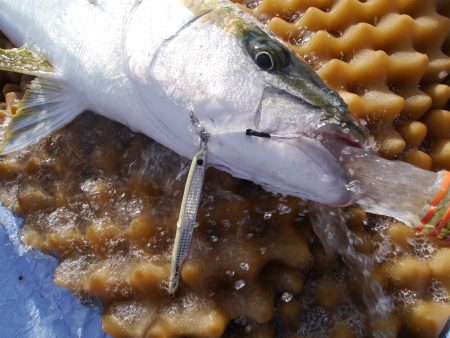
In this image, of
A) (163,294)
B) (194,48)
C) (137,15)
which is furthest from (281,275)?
(137,15)

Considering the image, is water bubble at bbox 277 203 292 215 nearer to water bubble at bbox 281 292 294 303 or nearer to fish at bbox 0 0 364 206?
fish at bbox 0 0 364 206

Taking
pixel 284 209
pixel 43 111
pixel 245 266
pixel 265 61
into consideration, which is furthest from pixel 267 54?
pixel 43 111

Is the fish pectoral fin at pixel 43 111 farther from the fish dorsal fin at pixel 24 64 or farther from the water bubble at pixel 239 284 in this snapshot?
the water bubble at pixel 239 284

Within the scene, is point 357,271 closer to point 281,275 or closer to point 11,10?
point 281,275

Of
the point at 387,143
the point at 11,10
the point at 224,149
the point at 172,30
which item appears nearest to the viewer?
the point at 224,149

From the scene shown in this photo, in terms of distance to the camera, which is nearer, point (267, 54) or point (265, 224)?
point (267, 54)

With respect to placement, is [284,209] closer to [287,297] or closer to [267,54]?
[287,297]
